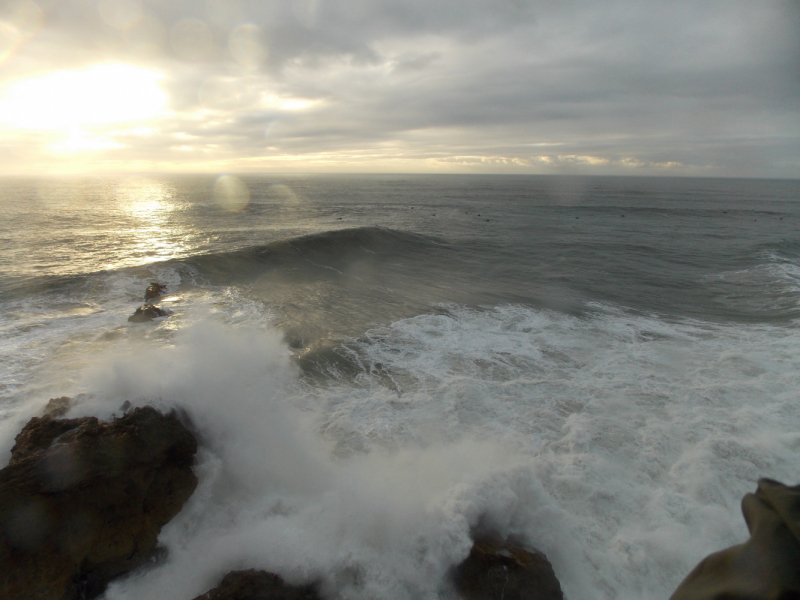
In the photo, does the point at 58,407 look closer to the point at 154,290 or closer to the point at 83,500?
the point at 83,500

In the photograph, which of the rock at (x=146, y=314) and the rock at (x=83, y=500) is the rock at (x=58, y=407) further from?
the rock at (x=146, y=314)

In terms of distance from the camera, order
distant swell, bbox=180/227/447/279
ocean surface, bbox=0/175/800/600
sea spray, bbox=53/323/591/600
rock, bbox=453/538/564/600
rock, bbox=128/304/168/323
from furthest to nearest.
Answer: distant swell, bbox=180/227/447/279, rock, bbox=128/304/168/323, ocean surface, bbox=0/175/800/600, sea spray, bbox=53/323/591/600, rock, bbox=453/538/564/600

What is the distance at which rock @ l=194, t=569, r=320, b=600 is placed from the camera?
439 cm

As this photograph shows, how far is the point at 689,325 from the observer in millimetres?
13219

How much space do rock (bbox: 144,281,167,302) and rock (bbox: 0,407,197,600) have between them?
10415 millimetres

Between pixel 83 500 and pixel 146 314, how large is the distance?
29.0 feet

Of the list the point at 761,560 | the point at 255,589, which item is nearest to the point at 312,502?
the point at 255,589

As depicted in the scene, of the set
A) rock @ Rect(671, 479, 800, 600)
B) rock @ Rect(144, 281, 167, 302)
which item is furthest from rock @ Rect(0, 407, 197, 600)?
rock @ Rect(144, 281, 167, 302)

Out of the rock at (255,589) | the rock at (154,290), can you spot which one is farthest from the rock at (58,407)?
the rock at (154,290)

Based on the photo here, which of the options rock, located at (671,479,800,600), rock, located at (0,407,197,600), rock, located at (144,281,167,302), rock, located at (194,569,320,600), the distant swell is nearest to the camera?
rock, located at (671,479,800,600)

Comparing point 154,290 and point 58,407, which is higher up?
point 58,407

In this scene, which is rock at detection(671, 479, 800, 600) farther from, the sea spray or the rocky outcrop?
the sea spray

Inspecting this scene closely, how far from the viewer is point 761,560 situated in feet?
5.06

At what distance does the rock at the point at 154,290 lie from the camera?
1509 centimetres
